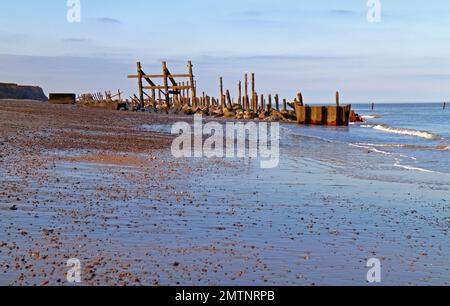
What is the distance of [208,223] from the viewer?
813cm

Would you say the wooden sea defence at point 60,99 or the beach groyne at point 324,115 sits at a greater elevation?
the wooden sea defence at point 60,99

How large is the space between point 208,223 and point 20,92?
6980cm

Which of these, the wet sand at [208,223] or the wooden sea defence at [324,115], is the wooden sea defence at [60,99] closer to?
the wooden sea defence at [324,115]

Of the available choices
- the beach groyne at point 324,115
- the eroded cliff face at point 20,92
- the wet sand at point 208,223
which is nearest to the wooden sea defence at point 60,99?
the eroded cliff face at point 20,92

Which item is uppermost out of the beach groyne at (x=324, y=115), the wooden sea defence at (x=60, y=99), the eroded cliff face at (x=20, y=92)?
the eroded cliff face at (x=20, y=92)

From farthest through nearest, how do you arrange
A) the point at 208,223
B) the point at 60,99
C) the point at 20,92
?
1. the point at 20,92
2. the point at 60,99
3. the point at 208,223

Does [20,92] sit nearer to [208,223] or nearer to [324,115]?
[324,115]

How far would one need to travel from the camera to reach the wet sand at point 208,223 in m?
5.96

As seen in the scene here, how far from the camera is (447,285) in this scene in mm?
5816

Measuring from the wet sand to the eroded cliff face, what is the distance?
55.5 m

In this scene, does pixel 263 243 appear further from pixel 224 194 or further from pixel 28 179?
pixel 28 179

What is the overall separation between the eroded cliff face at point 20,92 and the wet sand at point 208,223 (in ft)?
182

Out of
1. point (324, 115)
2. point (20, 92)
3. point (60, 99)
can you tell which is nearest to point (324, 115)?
point (324, 115)

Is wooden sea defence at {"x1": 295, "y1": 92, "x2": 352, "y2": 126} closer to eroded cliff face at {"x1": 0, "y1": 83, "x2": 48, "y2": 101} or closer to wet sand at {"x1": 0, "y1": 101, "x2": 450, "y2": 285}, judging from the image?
wet sand at {"x1": 0, "y1": 101, "x2": 450, "y2": 285}
